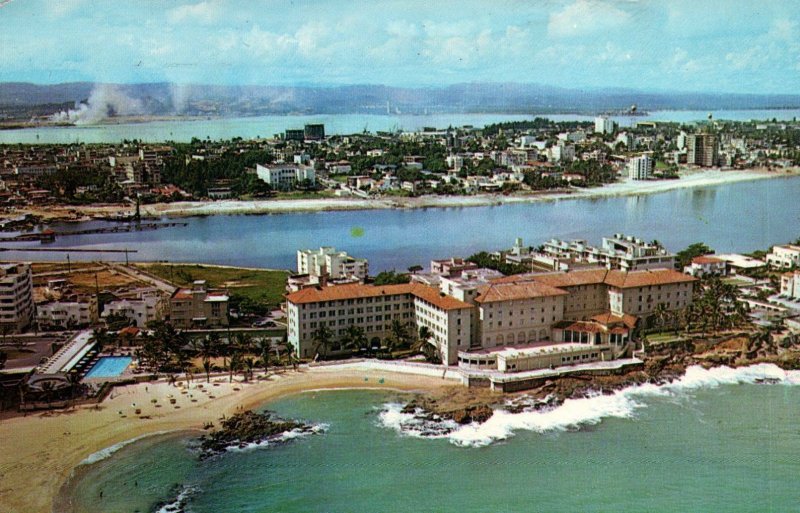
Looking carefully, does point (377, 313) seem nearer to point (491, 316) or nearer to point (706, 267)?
point (491, 316)

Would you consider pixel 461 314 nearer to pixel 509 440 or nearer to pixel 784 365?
A: pixel 509 440

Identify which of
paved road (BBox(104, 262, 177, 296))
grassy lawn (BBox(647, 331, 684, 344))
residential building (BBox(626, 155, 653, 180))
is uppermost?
residential building (BBox(626, 155, 653, 180))

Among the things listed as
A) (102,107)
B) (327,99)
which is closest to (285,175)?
(102,107)

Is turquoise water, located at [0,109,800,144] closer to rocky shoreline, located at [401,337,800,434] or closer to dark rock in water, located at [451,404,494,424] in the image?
rocky shoreline, located at [401,337,800,434]

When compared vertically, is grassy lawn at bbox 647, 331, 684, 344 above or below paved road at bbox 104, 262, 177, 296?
below

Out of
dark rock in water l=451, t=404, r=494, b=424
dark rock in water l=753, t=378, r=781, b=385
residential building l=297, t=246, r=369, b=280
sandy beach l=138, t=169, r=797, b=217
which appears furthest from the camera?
sandy beach l=138, t=169, r=797, b=217

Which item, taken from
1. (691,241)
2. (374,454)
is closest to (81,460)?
(374,454)

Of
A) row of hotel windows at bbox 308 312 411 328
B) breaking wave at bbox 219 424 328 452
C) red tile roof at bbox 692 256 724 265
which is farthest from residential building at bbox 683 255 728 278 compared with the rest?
breaking wave at bbox 219 424 328 452
